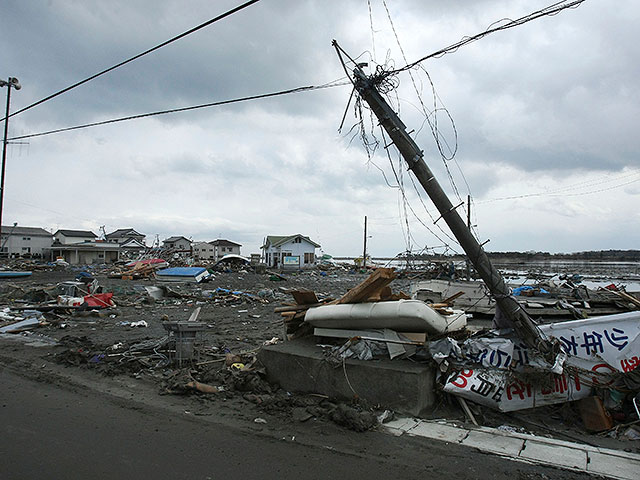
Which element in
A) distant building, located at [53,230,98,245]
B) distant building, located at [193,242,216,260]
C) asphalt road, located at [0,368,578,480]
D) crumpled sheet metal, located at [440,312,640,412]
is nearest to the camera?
asphalt road, located at [0,368,578,480]

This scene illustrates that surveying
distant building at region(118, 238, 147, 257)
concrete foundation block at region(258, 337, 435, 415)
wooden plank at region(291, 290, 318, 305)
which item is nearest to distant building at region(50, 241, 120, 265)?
distant building at region(118, 238, 147, 257)

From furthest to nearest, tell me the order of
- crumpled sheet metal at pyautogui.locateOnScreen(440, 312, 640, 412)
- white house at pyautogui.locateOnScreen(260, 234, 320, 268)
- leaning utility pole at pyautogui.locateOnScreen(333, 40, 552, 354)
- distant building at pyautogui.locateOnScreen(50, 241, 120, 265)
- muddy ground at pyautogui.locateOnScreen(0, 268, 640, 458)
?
distant building at pyautogui.locateOnScreen(50, 241, 120, 265) < white house at pyautogui.locateOnScreen(260, 234, 320, 268) < leaning utility pole at pyautogui.locateOnScreen(333, 40, 552, 354) < crumpled sheet metal at pyautogui.locateOnScreen(440, 312, 640, 412) < muddy ground at pyautogui.locateOnScreen(0, 268, 640, 458)

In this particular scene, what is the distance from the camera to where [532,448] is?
14.8 ft

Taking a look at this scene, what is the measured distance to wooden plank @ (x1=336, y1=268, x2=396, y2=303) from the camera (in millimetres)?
6230

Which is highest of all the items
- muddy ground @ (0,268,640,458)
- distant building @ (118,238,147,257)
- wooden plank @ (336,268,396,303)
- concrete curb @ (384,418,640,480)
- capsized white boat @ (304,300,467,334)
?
distant building @ (118,238,147,257)

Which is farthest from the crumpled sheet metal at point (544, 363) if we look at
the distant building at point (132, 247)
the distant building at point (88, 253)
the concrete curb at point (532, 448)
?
the distant building at point (132, 247)

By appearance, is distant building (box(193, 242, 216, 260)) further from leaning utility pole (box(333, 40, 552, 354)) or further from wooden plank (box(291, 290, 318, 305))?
leaning utility pole (box(333, 40, 552, 354))

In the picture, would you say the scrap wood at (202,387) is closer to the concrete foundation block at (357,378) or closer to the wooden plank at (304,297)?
the concrete foundation block at (357,378)

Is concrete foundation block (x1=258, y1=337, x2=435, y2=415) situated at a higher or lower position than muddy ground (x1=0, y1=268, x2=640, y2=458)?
higher

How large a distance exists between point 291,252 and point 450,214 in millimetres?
52922

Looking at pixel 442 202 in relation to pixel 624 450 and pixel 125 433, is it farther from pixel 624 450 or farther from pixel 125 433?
pixel 125 433

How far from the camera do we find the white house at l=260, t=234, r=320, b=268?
5800 cm

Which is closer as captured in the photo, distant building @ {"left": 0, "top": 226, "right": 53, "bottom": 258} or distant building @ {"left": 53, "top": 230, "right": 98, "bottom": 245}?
distant building @ {"left": 0, "top": 226, "right": 53, "bottom": 258}

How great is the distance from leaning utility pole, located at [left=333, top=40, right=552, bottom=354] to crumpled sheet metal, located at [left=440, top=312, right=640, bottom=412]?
0.27m
